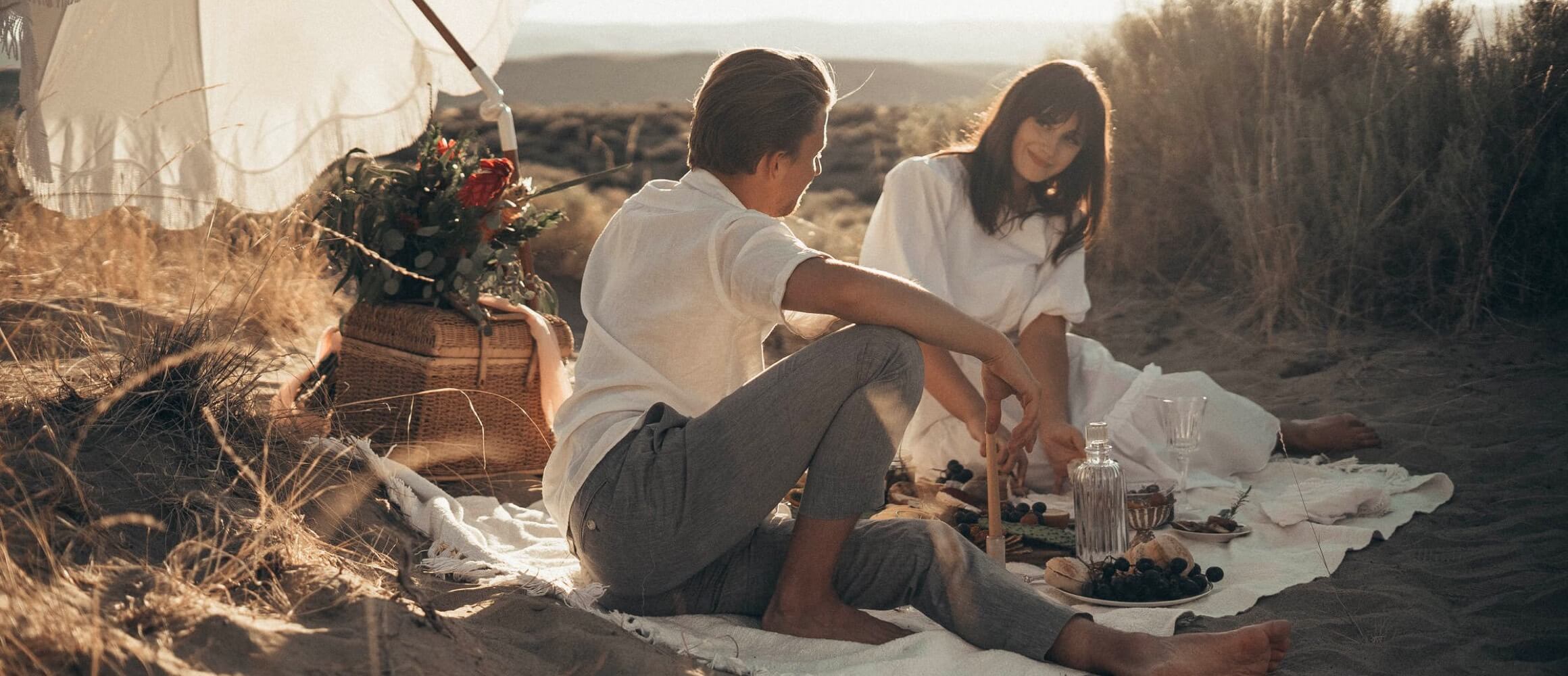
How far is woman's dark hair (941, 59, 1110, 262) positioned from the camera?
3617 mm

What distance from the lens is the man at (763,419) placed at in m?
2.27

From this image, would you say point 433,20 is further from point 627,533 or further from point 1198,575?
point 1198,575

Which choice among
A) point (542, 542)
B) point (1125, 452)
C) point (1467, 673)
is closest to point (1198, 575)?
point (1467, 673)

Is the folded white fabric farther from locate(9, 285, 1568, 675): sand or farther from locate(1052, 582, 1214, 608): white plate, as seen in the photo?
locate(1052, 582, 1214, 608): white plate

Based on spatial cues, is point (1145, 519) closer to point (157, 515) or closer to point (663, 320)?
point (663, 320)

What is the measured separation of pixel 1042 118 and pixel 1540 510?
170 cm

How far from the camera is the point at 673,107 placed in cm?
1686

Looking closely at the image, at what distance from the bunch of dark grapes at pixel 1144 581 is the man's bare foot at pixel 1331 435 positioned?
5.03 feet

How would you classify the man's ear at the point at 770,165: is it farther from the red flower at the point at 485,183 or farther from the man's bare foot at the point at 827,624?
the red flower at the point at 485,183

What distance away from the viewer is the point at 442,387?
3.74 m

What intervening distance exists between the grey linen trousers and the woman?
126 centimetres

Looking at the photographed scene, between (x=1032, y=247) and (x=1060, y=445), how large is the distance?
71 centimetres

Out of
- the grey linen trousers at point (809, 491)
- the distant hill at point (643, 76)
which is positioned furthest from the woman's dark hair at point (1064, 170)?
the distant hill at point (643, 76)

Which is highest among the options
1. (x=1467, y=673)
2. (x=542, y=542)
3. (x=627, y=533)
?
(x=627, y=533)
